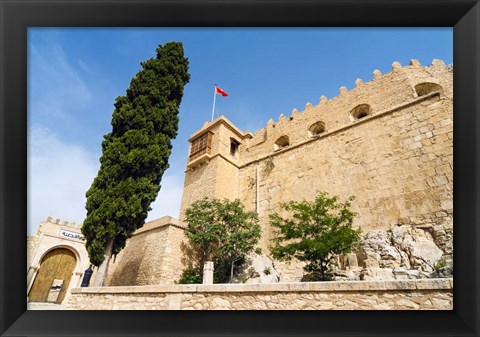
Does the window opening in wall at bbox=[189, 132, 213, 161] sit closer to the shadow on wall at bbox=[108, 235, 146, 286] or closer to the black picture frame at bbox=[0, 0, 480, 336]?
the shadow on wall at bbox=[108, 235, 146, 286]

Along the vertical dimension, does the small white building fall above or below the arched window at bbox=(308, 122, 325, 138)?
below

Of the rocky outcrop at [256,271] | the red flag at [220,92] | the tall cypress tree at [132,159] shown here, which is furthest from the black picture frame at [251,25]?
the red flag at [220,92]

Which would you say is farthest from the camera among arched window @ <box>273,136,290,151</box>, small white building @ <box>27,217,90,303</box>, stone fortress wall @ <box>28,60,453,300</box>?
arched window @ <box>273,136,290,151</box>

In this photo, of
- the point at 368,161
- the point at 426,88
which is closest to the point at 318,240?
the point at 368,161

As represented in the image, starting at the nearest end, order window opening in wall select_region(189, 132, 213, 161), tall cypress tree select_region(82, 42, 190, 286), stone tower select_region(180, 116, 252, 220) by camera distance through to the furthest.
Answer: tall cypress tree select_region(82, 42, 190, 286) → stone tower select_region(180, 116, 252, 220) → window opening in wall select_region(189, 132, 213, 161)

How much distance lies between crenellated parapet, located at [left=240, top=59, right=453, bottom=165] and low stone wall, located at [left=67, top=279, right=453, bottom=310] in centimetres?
801

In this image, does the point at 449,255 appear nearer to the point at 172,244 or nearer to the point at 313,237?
the point at 313,237

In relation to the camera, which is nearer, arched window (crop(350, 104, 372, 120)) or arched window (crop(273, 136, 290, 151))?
arched window (crop(350, 104, 372, 120))

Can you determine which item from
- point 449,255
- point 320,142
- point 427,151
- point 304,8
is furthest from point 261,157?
point 304,8

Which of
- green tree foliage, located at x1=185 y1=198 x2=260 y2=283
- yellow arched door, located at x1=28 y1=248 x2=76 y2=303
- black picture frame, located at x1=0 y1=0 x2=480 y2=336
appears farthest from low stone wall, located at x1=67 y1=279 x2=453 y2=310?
yellow arched door, located at x1=28 y1=248 x2=76 y2=303

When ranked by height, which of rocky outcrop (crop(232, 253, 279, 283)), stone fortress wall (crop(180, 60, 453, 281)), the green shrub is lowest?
the green shrub

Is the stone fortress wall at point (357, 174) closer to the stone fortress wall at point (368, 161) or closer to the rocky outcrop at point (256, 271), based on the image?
the stone fortress wall at point (368, 161)

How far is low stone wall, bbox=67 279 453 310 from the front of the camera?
3.53 meters
